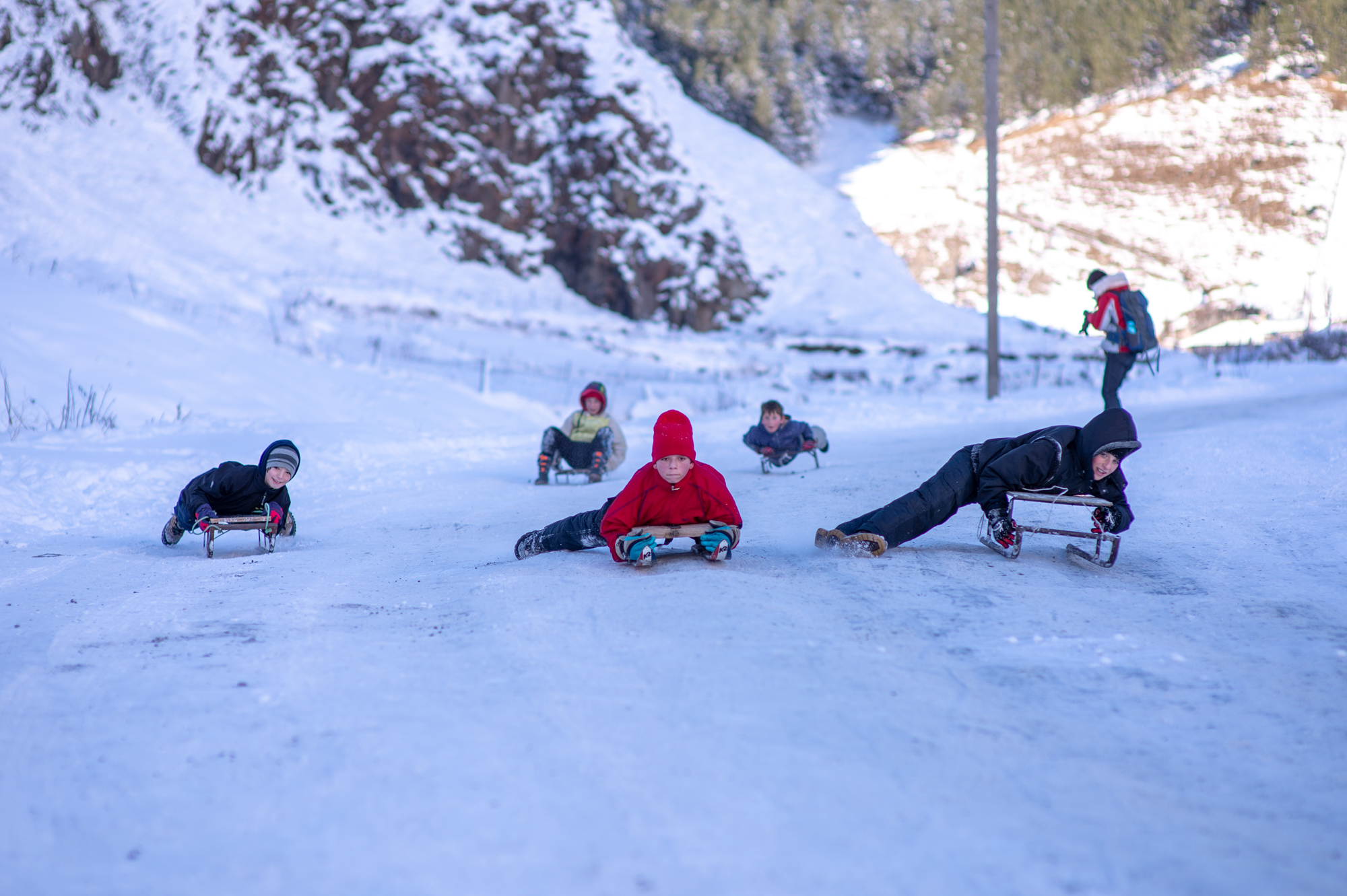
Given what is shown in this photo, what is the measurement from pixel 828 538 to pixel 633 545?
1.22 metres

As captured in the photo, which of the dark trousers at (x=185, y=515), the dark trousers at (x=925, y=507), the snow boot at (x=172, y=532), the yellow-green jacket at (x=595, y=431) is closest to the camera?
the dark trousers at (x=925, y=507)

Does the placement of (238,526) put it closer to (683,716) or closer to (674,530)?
(674,530)

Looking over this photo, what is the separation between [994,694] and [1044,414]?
40.5 feet

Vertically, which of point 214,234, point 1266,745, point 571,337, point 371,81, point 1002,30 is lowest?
point 1266,745

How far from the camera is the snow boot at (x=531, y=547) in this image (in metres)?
5.70

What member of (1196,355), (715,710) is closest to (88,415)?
(715,710)

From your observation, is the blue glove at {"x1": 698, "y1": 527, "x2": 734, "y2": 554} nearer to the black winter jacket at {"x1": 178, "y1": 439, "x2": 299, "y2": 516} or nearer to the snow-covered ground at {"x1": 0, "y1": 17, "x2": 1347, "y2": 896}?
the snow-covered ground at {"x1": 0, "y1": 17, "x2": 1347, "y2": 896}

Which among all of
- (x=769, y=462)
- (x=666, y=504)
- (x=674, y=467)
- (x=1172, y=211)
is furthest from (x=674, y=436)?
(x=1172, y=211)

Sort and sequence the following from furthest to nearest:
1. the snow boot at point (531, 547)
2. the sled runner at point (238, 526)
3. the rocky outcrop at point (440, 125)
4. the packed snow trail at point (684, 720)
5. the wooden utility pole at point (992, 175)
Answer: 1. the rocky outcrop at point (440, 125)
2. the wooden utility pole at point (992, 175)
3. the sled runner at point (238, 526)
4. the snow boot at point (531, 547)
5. the packed snow trail at point (684, 720)

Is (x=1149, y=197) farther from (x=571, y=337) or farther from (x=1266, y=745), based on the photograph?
(x=1266, y=745)

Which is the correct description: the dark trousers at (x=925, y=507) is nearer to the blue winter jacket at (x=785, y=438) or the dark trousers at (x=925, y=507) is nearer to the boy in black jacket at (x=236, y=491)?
the boy in black jacket at (x=236, y=491)

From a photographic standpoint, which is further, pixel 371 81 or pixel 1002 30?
pixel 1002 30

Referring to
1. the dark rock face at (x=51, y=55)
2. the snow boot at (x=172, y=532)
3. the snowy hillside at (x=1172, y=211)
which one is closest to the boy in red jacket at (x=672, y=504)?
the snow boot at (x=172, y=532)

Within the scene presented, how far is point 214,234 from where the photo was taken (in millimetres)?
27391
